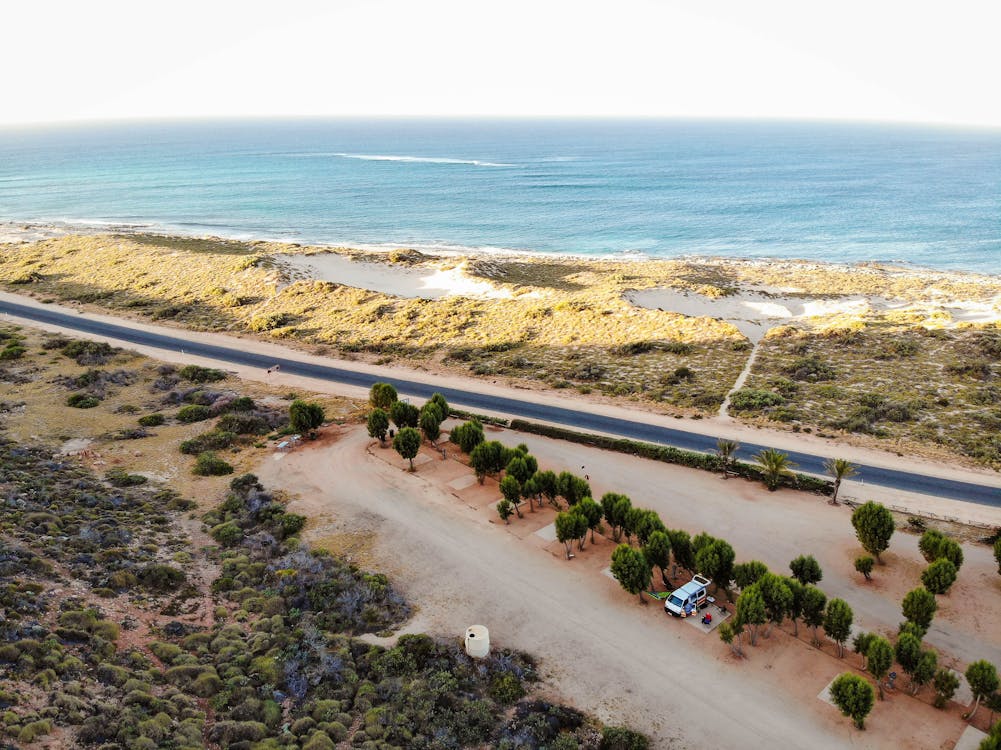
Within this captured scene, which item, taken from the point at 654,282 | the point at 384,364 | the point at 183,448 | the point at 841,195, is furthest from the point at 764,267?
the point at 183,448

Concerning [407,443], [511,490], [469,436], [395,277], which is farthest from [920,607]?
[395,277]

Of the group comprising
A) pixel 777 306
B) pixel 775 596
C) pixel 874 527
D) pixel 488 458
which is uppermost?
pixel 777 306

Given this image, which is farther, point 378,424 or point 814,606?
point 378,424

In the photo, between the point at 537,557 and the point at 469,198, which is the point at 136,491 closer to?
the point at 537,557

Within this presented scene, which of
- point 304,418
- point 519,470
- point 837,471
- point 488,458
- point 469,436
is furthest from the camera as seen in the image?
point 304,418

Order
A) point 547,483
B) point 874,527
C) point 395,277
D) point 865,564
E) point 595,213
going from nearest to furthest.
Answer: point 865,564 < point 874,527 < point 547,483 < point 395,277 < point 595,213

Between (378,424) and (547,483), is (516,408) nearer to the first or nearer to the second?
(378,424)

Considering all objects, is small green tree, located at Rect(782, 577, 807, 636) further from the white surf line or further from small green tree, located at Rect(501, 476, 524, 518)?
the white surf line

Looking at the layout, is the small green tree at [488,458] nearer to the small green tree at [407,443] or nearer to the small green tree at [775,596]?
the small green tree at [407,443]
